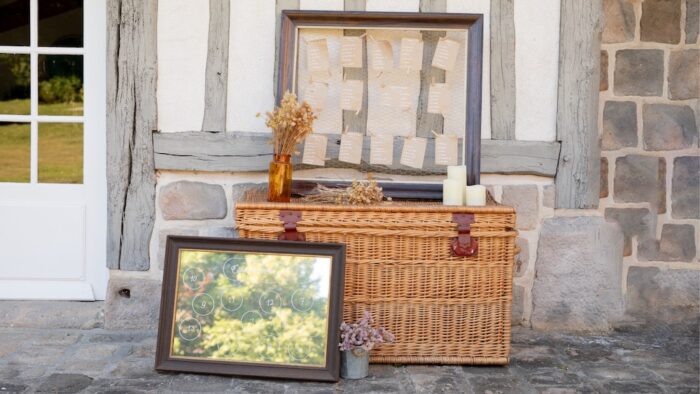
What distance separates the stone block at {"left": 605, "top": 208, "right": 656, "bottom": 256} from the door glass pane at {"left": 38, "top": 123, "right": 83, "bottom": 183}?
8.43 ft

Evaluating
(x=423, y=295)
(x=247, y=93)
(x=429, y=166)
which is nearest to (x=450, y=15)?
(x=429, y=166)

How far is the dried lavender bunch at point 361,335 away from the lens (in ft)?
10.6

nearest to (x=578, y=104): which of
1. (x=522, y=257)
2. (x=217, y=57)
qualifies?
(x=522, y=257)

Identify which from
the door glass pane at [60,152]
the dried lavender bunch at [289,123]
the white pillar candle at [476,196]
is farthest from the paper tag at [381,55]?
the door glass pane at [60,152]

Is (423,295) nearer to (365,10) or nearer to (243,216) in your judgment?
(243,216)

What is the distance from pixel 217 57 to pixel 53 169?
1.04 metres

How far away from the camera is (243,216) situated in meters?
3.41

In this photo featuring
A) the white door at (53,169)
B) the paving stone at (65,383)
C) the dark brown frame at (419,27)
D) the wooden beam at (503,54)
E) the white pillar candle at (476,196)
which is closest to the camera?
the paving stone at (65,383)

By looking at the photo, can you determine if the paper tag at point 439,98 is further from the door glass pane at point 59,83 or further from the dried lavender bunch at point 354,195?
the door glass pane at point 59,83

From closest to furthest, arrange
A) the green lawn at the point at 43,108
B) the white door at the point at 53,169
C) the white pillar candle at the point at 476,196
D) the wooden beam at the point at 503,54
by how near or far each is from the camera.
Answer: the white pillar candle at the point at 476,196 < the wooden beam at the point at 503,54 < the white door at the point at 53,169 < the green lawn at the point at 43,108

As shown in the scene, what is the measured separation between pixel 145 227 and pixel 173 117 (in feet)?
1.67

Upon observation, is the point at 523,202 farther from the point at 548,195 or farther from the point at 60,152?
the point at 60,152

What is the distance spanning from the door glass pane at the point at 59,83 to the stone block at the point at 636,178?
8.57ft

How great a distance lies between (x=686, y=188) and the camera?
4.26 metres
